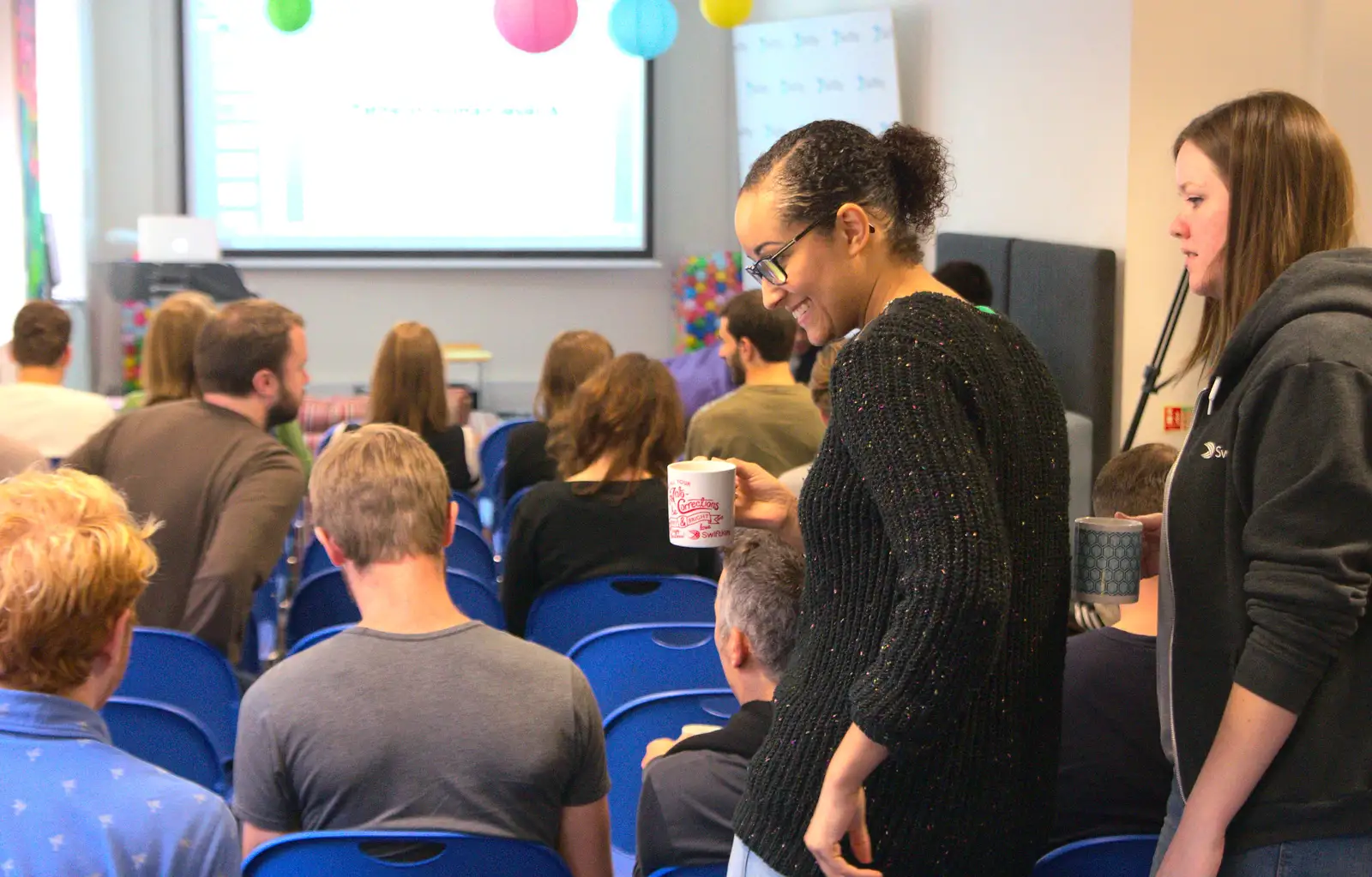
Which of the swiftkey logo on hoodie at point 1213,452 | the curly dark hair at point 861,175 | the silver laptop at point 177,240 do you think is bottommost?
the swiftkey logo on hoodie at point 1213,452

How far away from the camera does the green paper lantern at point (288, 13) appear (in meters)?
7.17

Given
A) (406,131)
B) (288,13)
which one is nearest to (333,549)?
(288,13)

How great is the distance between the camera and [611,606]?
9.66 ft

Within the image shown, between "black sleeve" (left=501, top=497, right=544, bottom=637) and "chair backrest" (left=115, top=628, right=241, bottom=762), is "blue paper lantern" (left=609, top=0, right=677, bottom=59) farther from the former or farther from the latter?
"chair backrest" (left=115, top=628, right=241, bottom=762)

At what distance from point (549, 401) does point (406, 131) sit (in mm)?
5150

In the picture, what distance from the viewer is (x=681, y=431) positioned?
341cm

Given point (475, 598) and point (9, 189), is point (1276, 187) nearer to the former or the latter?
point (475, 598)

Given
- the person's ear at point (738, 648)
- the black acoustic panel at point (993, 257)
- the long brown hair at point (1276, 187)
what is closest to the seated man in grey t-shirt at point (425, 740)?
the person's ear at point (738, 648)

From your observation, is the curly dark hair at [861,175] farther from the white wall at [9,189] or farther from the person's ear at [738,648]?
the white wall at [9,189]

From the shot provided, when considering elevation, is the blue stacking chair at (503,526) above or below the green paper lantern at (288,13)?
below

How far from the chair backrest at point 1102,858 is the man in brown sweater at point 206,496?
6.39ft

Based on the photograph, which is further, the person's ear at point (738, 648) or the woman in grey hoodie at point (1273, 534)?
the person's ear at point (738, 648)

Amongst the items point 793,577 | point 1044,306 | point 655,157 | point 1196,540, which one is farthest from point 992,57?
point 1196,540

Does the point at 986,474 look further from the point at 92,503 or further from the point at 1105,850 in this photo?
the point at 92,503
